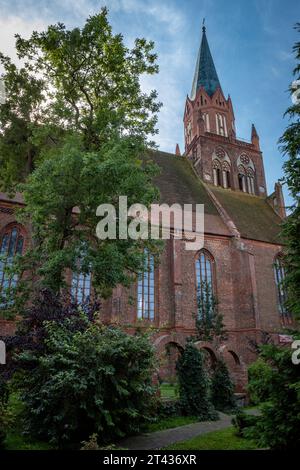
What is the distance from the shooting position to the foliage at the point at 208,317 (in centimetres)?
1930

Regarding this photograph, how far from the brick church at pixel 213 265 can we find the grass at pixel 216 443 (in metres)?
5.40

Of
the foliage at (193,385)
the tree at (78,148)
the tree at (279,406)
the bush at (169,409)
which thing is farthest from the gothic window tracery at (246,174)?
the tree at (279,406)

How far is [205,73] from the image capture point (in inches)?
1518

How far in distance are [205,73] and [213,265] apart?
25.8 m

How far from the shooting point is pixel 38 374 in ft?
A: 26.7

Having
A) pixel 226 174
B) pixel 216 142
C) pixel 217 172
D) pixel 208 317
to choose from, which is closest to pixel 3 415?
pixel 208 317

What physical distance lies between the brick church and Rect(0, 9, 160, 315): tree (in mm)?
3549

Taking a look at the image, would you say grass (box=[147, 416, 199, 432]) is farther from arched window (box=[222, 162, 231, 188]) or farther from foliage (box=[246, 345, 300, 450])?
arched window (box=[222, 162, 231, 188])

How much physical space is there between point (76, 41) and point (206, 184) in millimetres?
18370

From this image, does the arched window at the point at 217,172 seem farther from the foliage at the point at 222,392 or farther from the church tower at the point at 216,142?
the foliage at the point at 222,392

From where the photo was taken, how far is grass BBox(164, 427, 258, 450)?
800 cm

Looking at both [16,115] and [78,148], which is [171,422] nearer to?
[78,148]

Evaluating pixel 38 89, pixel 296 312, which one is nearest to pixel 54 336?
pixel 296 312

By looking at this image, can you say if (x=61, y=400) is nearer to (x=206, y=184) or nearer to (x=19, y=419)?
(x=19, y=419)
